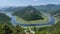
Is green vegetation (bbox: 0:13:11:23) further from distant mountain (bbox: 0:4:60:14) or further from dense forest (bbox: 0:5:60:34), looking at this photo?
distant mountain (bbox: 0:4:60:14)

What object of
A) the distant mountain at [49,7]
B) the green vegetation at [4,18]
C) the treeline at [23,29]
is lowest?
the treeline at [23,29]

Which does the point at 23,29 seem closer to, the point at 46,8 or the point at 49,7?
the point at 46,8

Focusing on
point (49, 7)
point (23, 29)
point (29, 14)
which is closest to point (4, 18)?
point (23, 29)

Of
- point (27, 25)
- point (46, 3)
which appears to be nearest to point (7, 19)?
point (27, 25)

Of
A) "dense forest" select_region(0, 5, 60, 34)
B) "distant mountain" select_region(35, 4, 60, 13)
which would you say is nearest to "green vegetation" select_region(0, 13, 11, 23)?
"dense forest" select_region(0, 5, 60, 34)

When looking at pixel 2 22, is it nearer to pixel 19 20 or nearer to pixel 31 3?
pixel 19 20

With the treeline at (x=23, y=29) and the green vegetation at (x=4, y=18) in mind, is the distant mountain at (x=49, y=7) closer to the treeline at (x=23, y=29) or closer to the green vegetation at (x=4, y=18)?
the treeline at (x=23, y=29)

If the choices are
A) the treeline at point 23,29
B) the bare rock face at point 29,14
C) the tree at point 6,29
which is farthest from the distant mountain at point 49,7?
the tree at point 6,29

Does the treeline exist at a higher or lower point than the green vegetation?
lower

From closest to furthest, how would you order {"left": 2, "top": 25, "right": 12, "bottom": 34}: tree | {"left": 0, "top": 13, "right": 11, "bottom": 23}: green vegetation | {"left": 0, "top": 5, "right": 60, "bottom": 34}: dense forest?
{"left": 2, "top": 25, "right": 12, "bottom": 34}: tree
{"left": 0, "top": 5, "right": 60, "bottom": 34}: dense forest
{"left": 0, "top": 13, "right": 11, "bottom": 23}: green vegetation
